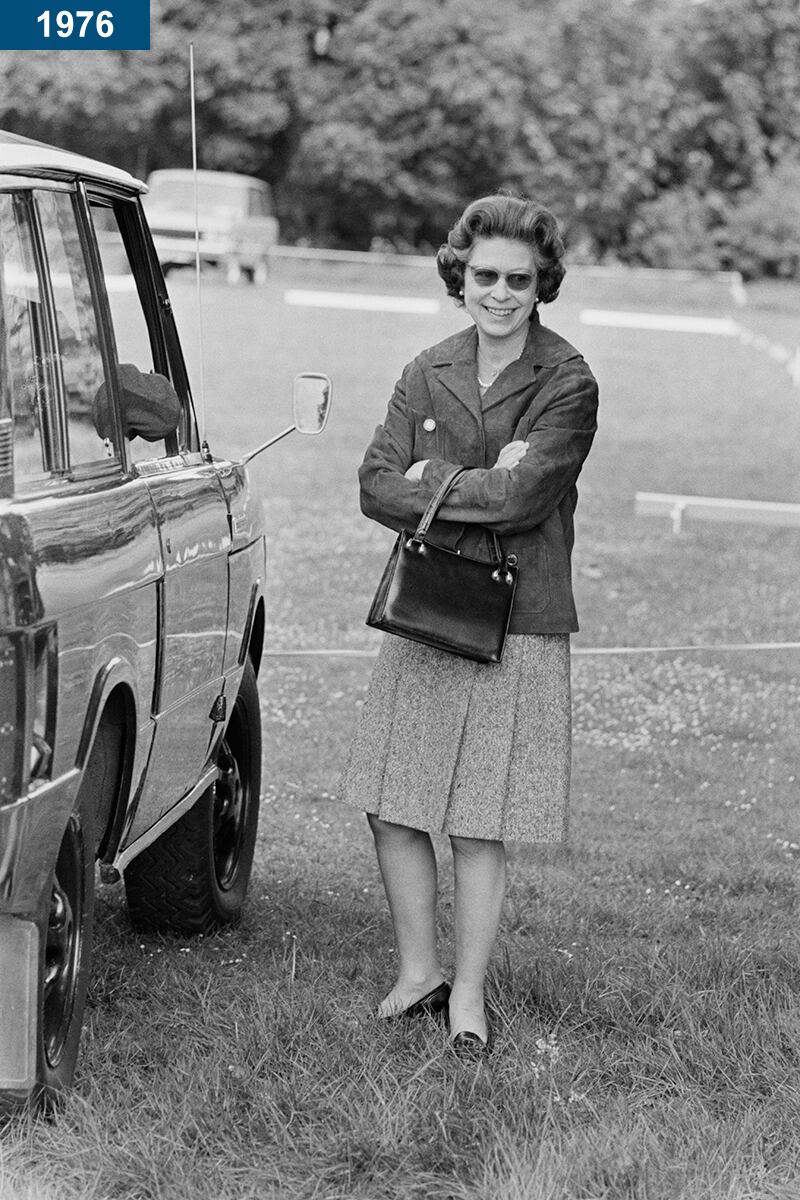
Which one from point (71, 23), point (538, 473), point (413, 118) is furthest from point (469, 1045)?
point (413, 118)

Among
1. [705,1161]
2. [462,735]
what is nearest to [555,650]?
[462,735]

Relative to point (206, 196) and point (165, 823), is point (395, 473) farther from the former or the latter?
point (206, 196)

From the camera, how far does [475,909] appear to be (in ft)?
15.6

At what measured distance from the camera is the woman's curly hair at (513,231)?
4.69m

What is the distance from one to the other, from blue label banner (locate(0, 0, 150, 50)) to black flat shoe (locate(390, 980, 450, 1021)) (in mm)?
4379

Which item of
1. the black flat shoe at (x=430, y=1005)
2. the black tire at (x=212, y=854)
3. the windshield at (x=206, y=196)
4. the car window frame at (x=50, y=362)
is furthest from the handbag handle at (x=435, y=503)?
the windshield at (x=206, y=196)

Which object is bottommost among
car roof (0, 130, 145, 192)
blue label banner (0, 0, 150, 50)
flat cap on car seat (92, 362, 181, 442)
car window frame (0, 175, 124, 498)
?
flat cap on car seat (92, 362, 181, 442)

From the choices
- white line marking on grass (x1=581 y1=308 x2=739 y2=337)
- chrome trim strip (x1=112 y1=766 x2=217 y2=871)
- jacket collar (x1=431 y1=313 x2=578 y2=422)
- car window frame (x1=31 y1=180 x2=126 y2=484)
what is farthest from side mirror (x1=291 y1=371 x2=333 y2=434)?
white line marking on grass (x1=581 y1=308 x2=739 y2=337)

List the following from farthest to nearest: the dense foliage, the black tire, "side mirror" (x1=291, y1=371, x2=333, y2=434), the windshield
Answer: the dense foliage, the windshield, the black tire, "side mirror" (x1=291, y1=371, x2=333, y2=434)

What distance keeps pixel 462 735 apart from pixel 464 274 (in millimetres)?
1075

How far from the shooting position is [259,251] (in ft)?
108

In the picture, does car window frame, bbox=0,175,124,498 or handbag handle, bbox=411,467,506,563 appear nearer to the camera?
car window frame, bbox=0,175,124,498

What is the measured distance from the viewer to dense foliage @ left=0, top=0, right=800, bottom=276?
4228cm

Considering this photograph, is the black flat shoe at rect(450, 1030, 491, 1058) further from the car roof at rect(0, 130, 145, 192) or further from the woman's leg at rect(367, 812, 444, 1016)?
the car roof at rect(0, 130, 145, 192)
